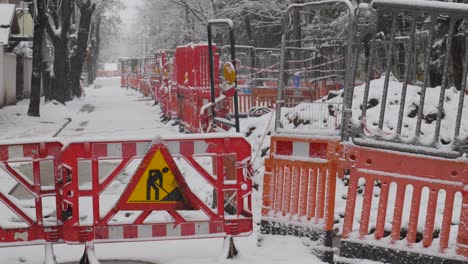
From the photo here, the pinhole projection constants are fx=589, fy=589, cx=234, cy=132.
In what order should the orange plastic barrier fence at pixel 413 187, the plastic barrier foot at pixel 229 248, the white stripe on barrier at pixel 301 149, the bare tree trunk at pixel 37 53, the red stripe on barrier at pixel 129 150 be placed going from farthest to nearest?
the bare tree trunk at pixel 37 53
the white stripe on barrier at pixel 301 149
the plastic barrier foot at pixel 229 248
the red stripe on barrier at pixel 129 150
the orange plastic barrier fence at pixel 413 187

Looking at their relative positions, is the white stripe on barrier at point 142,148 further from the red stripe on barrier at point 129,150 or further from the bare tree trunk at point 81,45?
the bare tree trunk at point 81,45

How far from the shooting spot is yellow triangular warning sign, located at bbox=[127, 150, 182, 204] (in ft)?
18.3

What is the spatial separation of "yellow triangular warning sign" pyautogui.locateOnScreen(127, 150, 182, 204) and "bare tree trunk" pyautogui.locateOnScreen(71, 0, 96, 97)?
1065 inches

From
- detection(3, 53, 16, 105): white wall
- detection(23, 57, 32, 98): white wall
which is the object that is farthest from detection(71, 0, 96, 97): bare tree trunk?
detection(3, 53, 16, 105): white wall

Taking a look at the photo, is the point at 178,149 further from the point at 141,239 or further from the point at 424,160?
the point at 424,160

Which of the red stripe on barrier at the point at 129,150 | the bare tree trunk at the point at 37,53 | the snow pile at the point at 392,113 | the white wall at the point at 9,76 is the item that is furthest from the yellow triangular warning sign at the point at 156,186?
the white wall at the point at 9,76

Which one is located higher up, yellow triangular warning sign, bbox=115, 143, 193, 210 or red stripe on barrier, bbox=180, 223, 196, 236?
yellow triangular warning sign, bbox=115, 143, 193, 210

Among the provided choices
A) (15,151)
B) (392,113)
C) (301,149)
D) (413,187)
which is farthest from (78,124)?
(413,187)

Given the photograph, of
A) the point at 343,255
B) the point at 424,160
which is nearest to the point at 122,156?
the point at 343,255

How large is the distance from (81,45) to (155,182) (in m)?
30.5

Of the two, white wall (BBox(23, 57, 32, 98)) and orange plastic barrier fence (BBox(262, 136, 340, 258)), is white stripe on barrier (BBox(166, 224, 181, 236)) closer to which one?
orange plastic barrier fence (BBox(262, 136, 340, 258))

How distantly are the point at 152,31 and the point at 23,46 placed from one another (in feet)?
94.6

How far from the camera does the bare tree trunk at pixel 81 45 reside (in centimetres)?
3178

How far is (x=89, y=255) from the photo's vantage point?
18.0 ft
